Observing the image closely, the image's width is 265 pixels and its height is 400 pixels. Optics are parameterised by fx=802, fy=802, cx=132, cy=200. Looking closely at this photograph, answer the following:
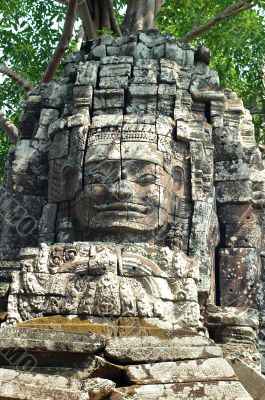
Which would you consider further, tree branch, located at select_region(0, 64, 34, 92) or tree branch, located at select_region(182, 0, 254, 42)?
tree branch, located at select_region(0, 64, 34, 92)

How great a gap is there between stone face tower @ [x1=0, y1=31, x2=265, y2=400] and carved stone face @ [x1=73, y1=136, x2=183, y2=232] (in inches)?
0.6

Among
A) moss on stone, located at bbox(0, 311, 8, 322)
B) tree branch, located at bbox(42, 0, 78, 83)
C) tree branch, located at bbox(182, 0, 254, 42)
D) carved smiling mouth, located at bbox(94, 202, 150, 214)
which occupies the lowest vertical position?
moss on stone, located at bbox(0, 311, 8, 322)

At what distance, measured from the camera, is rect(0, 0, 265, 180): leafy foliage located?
17.4 m

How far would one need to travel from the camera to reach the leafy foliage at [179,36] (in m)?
17.4

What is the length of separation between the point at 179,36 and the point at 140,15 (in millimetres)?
3291

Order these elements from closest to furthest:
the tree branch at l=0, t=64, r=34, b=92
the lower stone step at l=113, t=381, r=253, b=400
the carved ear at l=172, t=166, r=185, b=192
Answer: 1. the lower stone step at l=113, t=381, r=253, b=400
2. the carved ear at l=172, t=166, r=185, b=192
3. the tree branch at l=0, t=64, r=34, b=92

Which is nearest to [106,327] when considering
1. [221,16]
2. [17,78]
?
[221,16]

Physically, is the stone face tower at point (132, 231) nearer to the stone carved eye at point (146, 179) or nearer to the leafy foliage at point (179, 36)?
the stone carved eye at point (146, 179)

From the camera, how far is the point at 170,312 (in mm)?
8297

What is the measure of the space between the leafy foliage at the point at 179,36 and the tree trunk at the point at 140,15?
1.90 m

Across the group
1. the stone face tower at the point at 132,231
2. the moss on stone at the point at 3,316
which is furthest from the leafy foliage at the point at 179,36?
the moss on stone at the point at 3,316

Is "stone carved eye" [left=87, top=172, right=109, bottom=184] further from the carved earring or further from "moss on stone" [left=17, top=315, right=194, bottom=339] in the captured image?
"moss on stone" [left=17, top=315, right=194, bottom=339]

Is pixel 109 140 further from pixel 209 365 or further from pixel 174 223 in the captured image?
pixel 209 365

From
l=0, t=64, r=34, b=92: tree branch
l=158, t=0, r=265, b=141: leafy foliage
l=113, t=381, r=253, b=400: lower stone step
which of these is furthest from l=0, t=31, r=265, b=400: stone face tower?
→ l=158, t=0, r=265, b=141: leafy foliage
